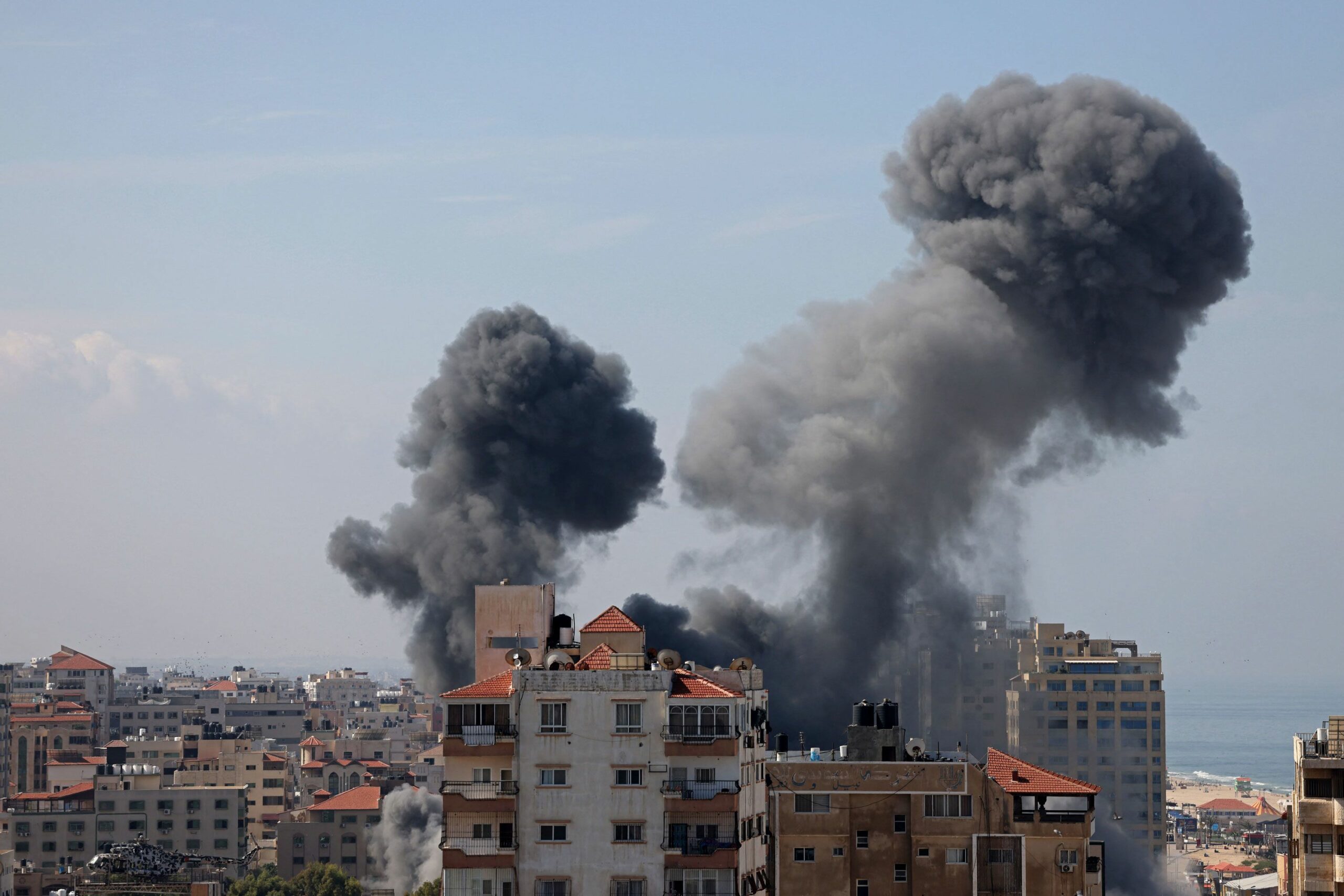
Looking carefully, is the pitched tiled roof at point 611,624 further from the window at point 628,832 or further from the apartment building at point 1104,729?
the apartment building at point 1104,729

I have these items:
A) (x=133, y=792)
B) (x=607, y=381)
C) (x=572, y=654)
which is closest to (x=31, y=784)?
(x=133, y=792)

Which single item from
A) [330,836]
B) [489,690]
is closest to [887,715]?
[489,690]

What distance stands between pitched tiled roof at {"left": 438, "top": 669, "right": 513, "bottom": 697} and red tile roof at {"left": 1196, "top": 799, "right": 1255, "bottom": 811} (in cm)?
12811

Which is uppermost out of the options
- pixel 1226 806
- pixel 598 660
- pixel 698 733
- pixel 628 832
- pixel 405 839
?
pixel 598 660

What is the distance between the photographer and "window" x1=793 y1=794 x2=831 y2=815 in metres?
36.4

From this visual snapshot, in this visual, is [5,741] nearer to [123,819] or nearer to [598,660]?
[123,819]

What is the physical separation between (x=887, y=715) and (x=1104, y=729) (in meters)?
66.5

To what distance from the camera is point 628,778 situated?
3244 centimetres

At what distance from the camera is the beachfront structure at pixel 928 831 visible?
35.6 metres

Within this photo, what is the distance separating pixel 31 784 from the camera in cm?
12381

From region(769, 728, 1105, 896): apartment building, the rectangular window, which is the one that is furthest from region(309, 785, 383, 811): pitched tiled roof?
the rectangular window

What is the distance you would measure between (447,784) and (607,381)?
70.7m

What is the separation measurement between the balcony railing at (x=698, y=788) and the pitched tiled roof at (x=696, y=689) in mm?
1278

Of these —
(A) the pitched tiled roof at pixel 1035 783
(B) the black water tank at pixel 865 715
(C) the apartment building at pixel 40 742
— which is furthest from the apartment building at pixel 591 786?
(C) the apartment building at pixel 40 742
